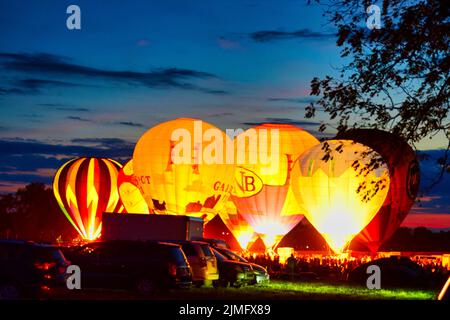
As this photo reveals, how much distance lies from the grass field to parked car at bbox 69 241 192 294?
32cm

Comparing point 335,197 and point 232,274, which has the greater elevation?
point 335,197

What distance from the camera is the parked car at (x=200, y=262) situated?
29188 millimetres

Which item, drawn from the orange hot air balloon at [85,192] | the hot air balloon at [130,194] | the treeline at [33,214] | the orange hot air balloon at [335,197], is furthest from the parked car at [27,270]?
the treeline at [33,214]

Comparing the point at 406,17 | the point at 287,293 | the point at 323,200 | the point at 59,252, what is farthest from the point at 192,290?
the point at 323,200

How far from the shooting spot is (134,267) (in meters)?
25.7

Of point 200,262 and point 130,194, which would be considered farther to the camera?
point 130,194

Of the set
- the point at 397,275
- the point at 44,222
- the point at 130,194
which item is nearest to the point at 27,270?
the point at 397,275

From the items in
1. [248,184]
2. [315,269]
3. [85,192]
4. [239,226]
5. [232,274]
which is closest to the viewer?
[232,274]

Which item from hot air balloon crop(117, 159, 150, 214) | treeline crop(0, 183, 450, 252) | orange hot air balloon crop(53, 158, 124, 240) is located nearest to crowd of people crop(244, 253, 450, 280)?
hot air balloon crop(117, 159, 150, 214)

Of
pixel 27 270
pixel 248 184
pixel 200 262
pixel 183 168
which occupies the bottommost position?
pixel 200 262

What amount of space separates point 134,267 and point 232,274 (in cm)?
725

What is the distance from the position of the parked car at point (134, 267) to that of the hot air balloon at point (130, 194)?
42.3 m

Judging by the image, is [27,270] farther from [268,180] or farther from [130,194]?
[130,194]

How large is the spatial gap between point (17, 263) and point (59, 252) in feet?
4.63
